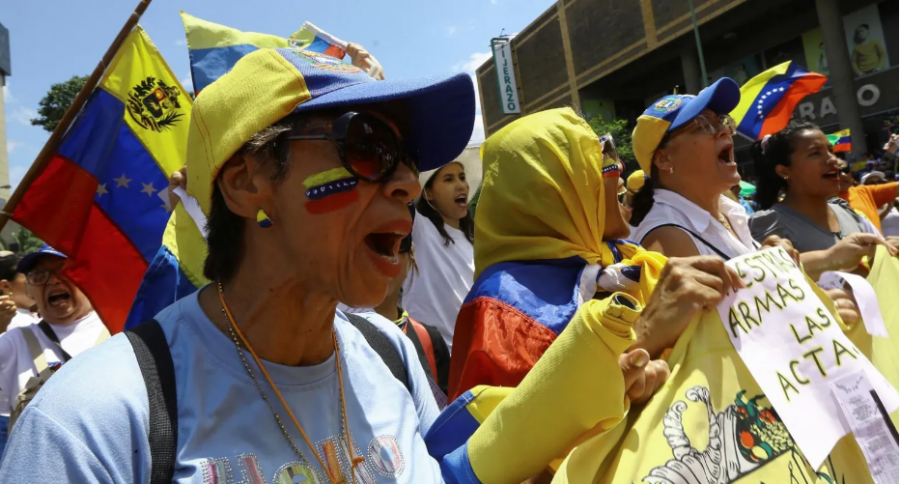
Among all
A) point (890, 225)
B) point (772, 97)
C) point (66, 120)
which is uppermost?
point (772, 97)

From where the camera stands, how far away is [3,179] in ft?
147

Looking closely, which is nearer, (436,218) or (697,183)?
(697,183)

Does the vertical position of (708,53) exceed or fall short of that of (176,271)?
it exceeds it

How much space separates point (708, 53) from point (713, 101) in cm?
3083

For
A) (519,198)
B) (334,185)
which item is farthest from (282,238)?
(519,198)

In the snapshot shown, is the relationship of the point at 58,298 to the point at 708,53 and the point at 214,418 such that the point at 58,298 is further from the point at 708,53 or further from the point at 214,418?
the point at 708,53

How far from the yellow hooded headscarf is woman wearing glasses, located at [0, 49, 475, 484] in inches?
36.7

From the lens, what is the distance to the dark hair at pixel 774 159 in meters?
4.26

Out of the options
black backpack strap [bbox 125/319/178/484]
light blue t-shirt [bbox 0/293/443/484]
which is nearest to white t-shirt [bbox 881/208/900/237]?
light blue t-shirt [bbox 0/293/443/484]

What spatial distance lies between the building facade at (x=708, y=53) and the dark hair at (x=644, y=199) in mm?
18781

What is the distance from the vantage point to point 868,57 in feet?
79.8

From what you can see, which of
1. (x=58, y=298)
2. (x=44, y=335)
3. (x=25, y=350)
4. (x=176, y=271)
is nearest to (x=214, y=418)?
(x=176, y=271)

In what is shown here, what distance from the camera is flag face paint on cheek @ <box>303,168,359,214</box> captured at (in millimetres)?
1343

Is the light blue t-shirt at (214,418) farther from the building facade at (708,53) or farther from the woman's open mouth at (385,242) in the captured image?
the building facade at (708,53)
